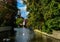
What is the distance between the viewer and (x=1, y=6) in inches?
1957

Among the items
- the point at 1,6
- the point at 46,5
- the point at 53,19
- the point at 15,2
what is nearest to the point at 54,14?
the point at 53,19

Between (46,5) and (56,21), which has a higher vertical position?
(46,5)

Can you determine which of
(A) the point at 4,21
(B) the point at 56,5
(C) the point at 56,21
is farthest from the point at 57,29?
(A) the point at 4,21

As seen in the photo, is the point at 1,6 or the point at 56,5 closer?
the point at 56,5

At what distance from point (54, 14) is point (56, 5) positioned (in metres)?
1.98

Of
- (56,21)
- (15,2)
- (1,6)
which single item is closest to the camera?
(56,21)

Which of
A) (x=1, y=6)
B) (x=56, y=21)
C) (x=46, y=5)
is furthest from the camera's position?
(x=1, y=6)

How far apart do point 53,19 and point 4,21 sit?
53.8 feet

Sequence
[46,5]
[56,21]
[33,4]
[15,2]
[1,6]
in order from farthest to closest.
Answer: [15,2]
[33,4]
[1,6]
[46,5]
[56,21]

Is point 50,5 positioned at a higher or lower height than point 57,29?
higher

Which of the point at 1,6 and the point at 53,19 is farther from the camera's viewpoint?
the point at 1,6

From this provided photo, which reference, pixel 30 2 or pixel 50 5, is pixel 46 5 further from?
pixel 30 2

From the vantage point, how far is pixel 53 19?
3741cm

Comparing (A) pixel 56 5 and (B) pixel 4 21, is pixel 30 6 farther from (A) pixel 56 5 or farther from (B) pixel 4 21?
(A) pixel 56 5
